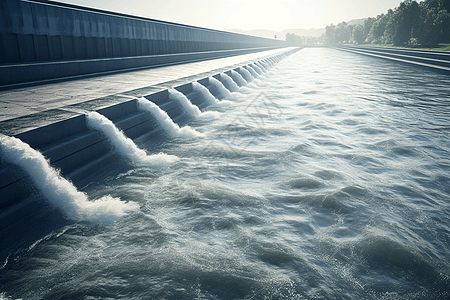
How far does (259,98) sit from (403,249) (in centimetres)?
1052

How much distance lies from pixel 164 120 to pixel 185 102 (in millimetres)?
1783

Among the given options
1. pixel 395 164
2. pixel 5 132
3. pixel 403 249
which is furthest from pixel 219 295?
pixel 395 164

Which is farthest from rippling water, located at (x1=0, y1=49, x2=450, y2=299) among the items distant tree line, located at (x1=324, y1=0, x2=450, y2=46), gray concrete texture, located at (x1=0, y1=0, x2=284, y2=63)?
distant tree line, located at (x1=324, y1=0, x2=450, y2=46)

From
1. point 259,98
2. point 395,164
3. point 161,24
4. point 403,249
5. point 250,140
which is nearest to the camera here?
point 403,249

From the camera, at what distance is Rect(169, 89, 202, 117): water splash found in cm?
831

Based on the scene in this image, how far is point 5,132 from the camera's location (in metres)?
3.76

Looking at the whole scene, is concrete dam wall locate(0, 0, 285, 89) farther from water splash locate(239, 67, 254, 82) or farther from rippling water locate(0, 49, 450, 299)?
rippling water locate(0, 49, 450, 299)

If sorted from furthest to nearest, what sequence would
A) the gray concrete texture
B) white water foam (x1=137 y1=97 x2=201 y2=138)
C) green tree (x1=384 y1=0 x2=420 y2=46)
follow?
green tree (x1=384 y1=0 x2=420 y2=46), the gray concrete texture, white water foam (x1=137 y1=97 x2=201 y2=138)

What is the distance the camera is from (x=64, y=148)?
428 cm

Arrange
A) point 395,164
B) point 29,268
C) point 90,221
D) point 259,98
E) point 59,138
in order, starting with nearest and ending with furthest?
point 29,268 → point 90,221 → point 59,138 → point 395,164 → point 259,98

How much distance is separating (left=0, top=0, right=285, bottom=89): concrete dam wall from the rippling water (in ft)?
15.8

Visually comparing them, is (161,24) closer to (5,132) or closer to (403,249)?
(5,132)

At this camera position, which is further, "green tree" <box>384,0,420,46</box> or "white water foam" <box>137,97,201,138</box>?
"green tree" <box>384,0,420,46</box>

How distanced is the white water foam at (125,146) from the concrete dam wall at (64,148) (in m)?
0.07
